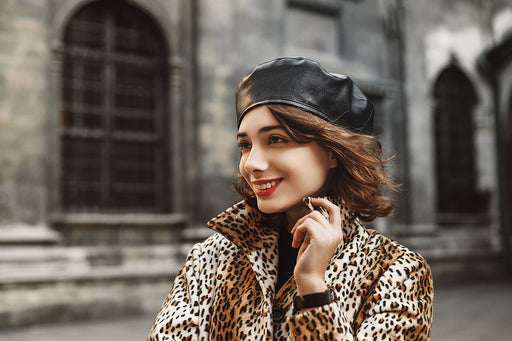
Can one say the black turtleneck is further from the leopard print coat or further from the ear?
the ear

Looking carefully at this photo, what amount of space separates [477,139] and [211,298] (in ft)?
43.2

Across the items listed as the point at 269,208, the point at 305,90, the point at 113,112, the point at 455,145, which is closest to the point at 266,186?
the point at 269,208

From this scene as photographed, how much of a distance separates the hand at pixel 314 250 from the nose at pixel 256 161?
0.22 meters

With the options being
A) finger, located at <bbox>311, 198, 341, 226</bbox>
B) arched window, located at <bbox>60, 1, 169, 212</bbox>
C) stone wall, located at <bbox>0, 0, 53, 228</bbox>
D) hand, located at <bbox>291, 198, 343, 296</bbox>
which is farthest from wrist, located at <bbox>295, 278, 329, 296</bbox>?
arched window, located at <bbox>60, 1, 169, 212</bbox>

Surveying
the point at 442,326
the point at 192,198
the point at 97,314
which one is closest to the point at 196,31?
the point at 192,198

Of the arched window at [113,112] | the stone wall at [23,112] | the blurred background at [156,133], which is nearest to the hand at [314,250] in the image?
the blurred background at [156,133]

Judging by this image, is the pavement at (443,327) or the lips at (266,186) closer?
the lips at (266,186)

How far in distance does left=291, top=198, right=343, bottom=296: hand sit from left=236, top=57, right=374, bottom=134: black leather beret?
1.11 feet

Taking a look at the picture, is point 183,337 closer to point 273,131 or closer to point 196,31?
point 273,131

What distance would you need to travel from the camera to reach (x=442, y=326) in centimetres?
703

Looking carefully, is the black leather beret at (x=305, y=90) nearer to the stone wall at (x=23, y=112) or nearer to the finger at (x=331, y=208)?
the finger at (x=331, y=208)

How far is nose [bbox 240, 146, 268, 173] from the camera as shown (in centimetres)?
150

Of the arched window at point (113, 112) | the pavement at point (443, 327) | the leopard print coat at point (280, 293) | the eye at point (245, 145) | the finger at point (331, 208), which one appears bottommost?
the pavement at point (443, 327)

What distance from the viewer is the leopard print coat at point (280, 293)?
54.3 inches
